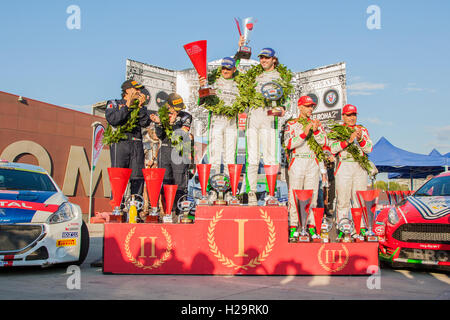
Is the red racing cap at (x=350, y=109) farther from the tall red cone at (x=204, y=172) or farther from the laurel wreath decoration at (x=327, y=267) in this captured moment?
the tall red cone at (x=204, y=172)

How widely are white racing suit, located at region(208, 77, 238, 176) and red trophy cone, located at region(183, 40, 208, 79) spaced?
1.73 ft

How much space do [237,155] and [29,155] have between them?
1400cm

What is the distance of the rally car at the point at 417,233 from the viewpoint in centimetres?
534

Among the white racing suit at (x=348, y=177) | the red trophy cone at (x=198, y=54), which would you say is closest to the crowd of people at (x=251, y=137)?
the white racing suit at (x=348, y=177)

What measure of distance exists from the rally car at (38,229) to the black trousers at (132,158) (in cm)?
102

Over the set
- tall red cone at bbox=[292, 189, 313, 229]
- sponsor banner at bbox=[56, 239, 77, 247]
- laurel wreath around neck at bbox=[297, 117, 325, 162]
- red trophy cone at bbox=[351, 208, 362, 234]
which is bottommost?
sponsor banner at bbox=[56, 239, 77, 247]

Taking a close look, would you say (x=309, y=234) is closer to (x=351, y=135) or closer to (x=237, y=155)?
(x=351, y=135)

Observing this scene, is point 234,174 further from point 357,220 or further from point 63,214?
point 63,214

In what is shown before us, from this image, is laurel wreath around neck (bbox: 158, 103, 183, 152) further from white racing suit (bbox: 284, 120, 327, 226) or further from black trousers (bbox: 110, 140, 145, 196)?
white racing suit (bbox: 284, 120, 327, 226)

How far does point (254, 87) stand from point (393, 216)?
10.6 feet

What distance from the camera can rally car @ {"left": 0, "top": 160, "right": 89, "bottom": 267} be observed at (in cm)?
487

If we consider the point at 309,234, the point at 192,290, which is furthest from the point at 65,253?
the point at 309,234

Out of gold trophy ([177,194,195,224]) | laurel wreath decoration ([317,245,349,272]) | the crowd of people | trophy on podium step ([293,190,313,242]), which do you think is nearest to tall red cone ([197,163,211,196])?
gold trophy ([177,194,195,224])

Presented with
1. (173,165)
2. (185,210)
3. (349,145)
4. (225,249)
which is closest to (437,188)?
(349,145)
